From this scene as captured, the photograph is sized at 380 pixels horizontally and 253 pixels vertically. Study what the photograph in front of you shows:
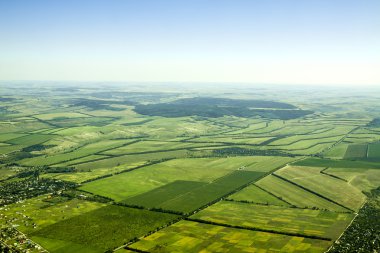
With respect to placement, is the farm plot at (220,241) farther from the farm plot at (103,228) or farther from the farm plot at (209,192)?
the farm plot at (209,192)

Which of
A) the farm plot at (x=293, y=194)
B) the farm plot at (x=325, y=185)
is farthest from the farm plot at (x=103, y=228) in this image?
the farm plot at (x=325, y=185)

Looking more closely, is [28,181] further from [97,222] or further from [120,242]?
[120,242]

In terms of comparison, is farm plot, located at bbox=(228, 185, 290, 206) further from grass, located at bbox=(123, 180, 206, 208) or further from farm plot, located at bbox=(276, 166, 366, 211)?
grass, located at bbox=(123, 180, 206, 208)

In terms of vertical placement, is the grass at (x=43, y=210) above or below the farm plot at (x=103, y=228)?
below

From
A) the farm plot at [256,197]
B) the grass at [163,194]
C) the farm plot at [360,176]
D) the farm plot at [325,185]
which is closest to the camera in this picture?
the farm plot at [325,185]

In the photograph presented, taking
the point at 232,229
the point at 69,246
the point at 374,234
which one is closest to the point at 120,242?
the point at 69,246

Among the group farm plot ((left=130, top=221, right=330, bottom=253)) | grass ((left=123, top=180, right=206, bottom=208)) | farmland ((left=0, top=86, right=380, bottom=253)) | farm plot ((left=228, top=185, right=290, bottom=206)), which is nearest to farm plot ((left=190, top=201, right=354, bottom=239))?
farmland ((left=0, top=86, right=380, bottom=253))

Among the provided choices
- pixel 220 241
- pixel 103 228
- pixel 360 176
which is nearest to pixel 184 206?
pixel 103 228
